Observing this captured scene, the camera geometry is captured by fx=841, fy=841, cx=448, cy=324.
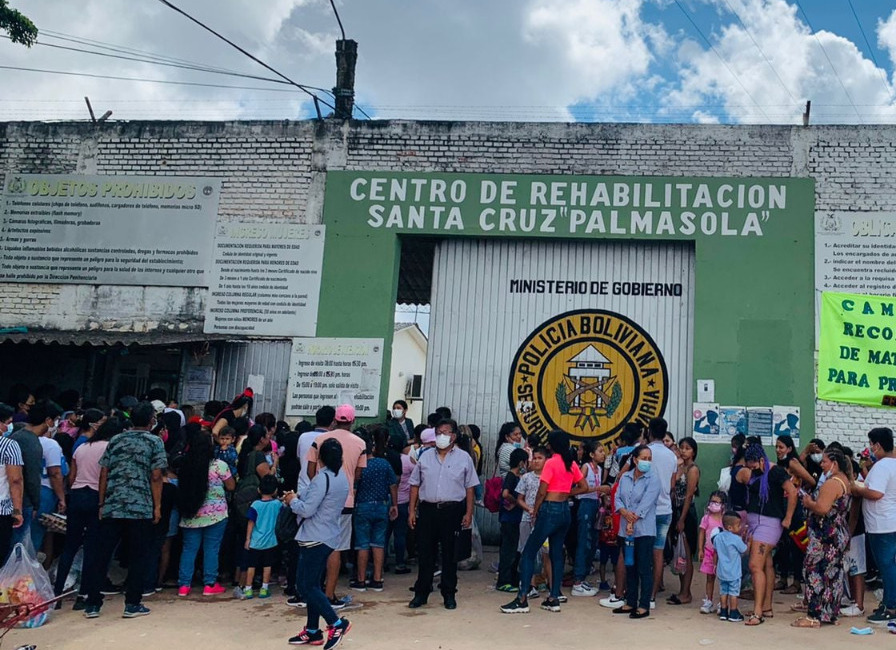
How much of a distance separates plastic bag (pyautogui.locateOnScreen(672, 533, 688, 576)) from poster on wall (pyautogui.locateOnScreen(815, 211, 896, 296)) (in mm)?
4429

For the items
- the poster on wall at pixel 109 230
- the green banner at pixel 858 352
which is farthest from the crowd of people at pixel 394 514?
the poster on wall at pixel 109 230

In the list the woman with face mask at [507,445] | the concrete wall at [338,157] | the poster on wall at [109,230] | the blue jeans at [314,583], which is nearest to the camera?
the blue jeans at [314,583]

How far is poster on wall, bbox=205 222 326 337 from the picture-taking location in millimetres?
11555

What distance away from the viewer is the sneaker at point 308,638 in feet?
20.8

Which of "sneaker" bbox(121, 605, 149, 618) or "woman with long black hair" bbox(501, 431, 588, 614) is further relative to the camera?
"woman with long black hair" bbox(501, 431, 588, 614)

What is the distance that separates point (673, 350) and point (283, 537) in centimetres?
627

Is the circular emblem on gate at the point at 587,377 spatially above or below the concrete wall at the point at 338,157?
below

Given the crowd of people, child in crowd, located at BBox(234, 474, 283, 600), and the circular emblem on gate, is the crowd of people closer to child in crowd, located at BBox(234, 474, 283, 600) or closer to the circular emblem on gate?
child in crowd, located at BBox(234, 474, 283, 600)

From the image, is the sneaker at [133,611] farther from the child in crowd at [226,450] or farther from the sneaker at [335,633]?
the sneaker at [335,633]

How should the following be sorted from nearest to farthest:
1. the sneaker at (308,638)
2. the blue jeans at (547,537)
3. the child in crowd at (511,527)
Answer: the sneaker at (308,638) < the blue jeans at (547,537) < the child in crowd at (511,527)

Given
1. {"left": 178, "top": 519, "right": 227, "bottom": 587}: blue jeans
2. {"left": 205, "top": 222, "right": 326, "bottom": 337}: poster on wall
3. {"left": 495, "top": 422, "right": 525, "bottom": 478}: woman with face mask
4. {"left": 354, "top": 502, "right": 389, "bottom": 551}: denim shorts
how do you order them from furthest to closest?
{"left": 205, "top": 222, "right": 326, "bottom": 337}: poster on wall
{"left": 495, "top": 422, "right": 525, "bottom": 478}: woman with face mask
{"left": 354, "top": 502, "right": 389, "bottom": 551}: denim shorts
{"left": 178, "top": 519, "right": 227, "bottom": 587}: blue jeans

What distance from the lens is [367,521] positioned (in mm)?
8281

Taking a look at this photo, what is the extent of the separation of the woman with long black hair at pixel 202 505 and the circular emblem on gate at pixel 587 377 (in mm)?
4645

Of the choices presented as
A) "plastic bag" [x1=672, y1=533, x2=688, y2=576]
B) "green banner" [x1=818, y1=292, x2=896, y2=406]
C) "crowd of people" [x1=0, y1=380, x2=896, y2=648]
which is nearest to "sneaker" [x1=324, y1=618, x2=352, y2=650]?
"crowd of people" [x1=0, y1=380, x2=896, y2=648]
